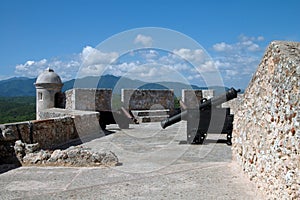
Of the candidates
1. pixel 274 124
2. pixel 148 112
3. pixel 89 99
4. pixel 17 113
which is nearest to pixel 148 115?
pixel 148 112

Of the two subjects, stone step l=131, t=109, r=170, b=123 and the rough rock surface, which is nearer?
the rough rock surface

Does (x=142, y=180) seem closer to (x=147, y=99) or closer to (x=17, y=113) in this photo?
(x=147, y=99)

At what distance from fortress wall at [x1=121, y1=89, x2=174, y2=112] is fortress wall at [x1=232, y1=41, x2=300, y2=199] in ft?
39.9

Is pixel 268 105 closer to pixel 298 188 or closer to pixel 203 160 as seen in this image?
pixel 298 188

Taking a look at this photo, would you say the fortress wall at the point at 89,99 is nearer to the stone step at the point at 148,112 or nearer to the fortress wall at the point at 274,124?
the stone step at the point at 148,112

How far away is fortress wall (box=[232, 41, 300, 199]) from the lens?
9.89 ft

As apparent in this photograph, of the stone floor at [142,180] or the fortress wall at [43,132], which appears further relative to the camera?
the fortress wall at [43,132]

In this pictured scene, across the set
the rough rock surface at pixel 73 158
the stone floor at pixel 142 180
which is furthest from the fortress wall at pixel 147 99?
the rough rock surface at pixel 73 158

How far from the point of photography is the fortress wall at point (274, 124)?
9.89 feet

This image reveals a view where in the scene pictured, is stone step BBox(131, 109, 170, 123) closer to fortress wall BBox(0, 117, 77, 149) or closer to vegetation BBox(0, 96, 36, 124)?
fortress wall BBox(0, 117, 77, 149)

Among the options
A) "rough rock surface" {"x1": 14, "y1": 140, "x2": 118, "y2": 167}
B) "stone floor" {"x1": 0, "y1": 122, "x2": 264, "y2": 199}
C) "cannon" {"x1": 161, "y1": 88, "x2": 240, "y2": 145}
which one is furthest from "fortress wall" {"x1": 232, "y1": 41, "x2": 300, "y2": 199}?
"cannon" {"x1": 161, "y1": 88, "x2": 240, "y2": 145}

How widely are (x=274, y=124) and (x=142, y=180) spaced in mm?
1998

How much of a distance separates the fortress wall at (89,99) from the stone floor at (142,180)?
8304 millimetres

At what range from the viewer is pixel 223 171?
4.98m
